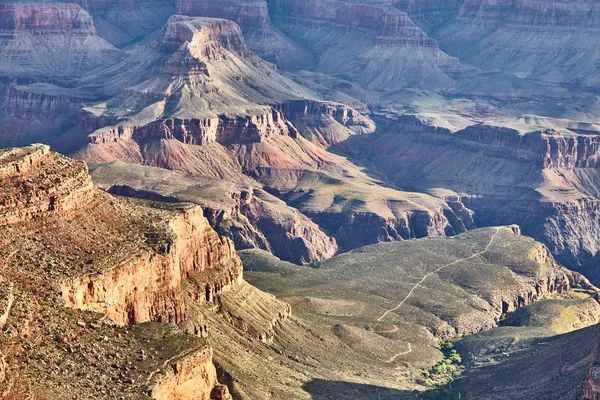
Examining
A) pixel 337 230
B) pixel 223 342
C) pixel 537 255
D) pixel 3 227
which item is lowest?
pixel 337 230

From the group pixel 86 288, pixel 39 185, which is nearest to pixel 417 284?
pixel 39 185

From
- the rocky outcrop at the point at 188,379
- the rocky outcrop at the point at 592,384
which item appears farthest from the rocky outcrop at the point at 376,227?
the rocky outcrop at the point at 188,379

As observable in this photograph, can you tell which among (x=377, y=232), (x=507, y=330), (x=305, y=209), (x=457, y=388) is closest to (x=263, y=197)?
(x=305, y=209)

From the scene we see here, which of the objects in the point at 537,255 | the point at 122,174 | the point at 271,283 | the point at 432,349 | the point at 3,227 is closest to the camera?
the point at 3,227

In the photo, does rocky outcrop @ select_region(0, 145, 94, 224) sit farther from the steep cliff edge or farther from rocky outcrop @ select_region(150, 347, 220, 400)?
rocky outcrop @ select_region(150, 347, 220, 400)

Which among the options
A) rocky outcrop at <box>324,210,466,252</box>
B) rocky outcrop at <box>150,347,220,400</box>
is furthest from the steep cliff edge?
rocky outcrop at <box>324,210,466,252</box>

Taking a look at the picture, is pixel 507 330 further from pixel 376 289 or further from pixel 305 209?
pixel 305 209
